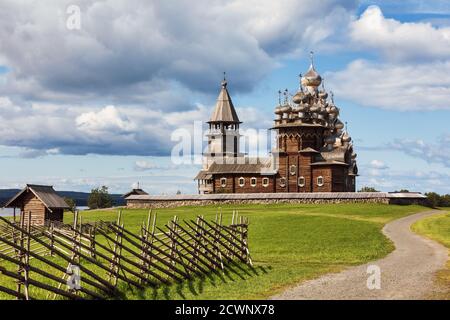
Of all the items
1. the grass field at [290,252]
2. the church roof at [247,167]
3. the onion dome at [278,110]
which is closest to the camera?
the grass field at [290,252]

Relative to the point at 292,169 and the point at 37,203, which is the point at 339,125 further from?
the point at 37,203

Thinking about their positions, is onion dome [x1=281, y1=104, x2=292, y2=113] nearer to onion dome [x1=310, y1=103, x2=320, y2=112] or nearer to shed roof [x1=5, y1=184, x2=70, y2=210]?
onion dome [x1=310, y1=103, x2=320, y2=112]

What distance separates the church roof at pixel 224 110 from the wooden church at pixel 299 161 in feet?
35.9

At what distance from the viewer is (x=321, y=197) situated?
6462 centimetres

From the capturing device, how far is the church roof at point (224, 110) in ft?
298

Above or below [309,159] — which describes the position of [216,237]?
below

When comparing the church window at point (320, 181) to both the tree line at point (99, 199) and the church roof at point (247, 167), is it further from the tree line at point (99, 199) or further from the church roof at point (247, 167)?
the tree line at point (99, 199)

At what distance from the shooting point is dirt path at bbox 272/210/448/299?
15.7 meters

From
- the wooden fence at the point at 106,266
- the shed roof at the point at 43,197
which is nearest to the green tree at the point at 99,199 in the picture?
the shed roof at the point at 43,197

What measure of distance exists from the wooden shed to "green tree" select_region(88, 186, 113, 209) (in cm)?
4583

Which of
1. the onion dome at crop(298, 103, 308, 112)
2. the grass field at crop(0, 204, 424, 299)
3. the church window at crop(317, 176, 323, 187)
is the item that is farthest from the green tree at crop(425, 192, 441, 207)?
the grass field at crop(0, 204, 424, 299)

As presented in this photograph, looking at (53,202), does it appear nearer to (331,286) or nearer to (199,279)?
(199,279)
